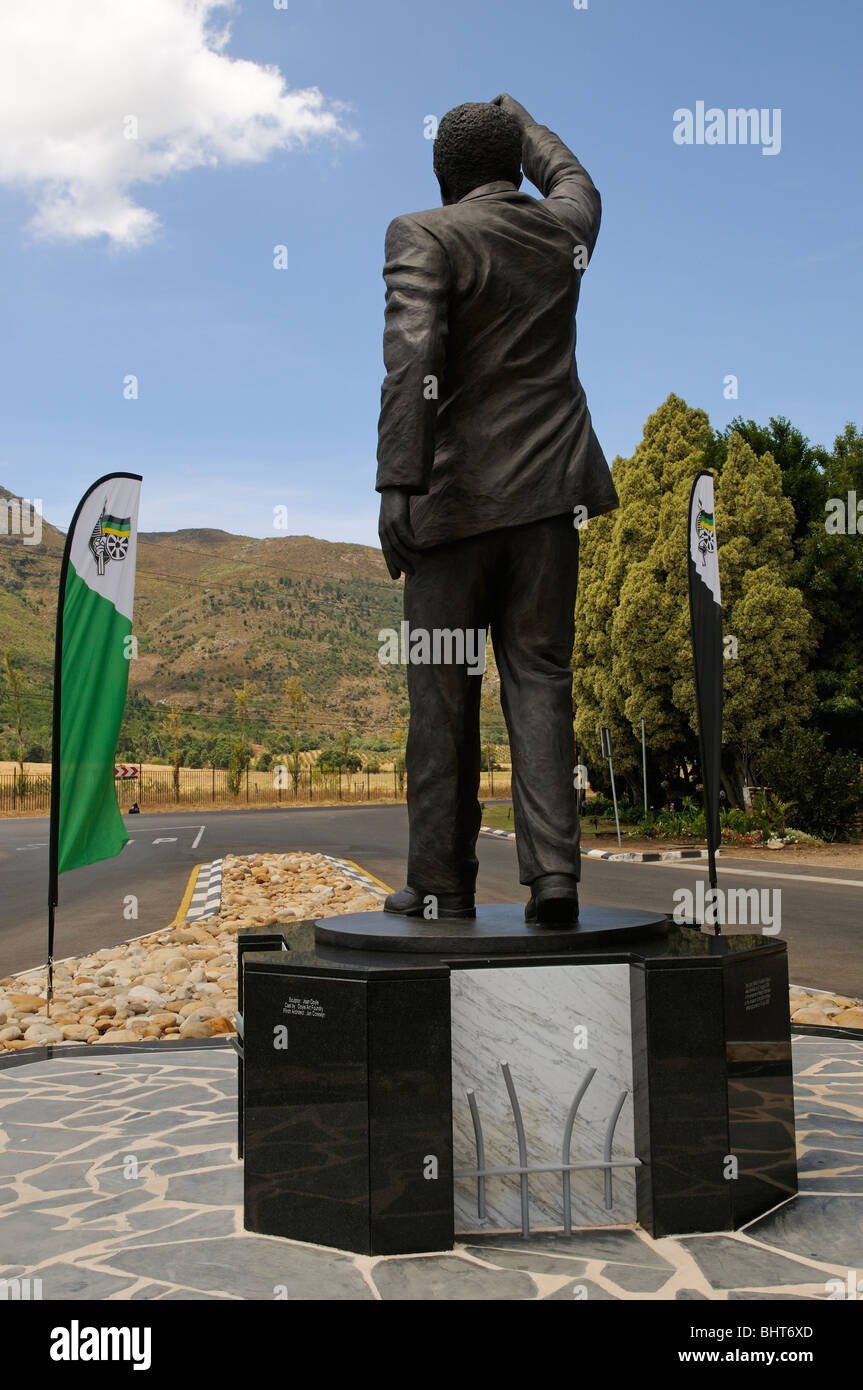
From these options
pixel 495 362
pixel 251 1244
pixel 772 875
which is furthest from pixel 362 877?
Answer: pixel 251 1244

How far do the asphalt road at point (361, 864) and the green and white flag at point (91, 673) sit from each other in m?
2.60

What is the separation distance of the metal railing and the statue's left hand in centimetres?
171

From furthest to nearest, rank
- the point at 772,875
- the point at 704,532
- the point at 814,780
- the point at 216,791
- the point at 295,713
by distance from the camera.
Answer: the point at 295,713, the point at 216,791, the point at 814,780, the point at 772,875, the point at 704,532

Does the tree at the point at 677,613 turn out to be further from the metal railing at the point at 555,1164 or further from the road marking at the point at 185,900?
the metal railing at the point at 555,1164

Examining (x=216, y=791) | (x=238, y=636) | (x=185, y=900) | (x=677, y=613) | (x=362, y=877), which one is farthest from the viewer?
(x=238, y=636)

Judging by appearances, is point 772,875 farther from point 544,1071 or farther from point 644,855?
point 544,1071

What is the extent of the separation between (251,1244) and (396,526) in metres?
2.28

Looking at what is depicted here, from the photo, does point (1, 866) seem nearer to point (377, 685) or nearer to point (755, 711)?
point (755, 711)

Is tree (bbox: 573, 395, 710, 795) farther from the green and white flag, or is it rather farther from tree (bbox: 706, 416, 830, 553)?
the green and white flag

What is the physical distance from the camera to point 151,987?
26.6ft

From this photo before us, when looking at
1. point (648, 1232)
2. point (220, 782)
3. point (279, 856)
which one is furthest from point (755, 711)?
point (220, 782)

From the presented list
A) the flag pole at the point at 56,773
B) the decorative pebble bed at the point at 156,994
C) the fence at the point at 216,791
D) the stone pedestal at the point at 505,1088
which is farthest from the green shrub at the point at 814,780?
the fence at the point at 216,791

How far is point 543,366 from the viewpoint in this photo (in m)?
4.12

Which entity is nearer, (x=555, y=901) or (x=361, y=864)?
(x=555, y=901)
